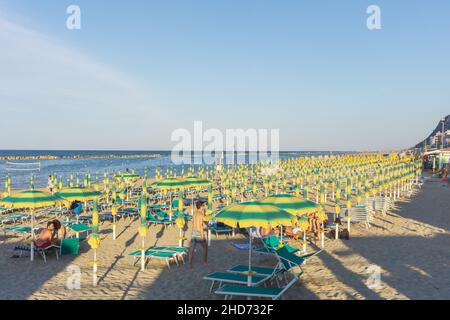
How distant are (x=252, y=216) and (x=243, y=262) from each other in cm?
297

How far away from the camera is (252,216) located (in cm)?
618

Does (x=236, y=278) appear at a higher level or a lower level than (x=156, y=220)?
higher

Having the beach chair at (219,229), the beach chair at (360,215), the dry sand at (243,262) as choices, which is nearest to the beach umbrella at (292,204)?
the dry sand at (243,262)

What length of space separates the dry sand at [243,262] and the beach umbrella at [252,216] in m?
1.40

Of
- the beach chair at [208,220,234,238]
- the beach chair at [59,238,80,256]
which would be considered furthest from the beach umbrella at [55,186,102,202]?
the beach chair at [208,220,234,238]

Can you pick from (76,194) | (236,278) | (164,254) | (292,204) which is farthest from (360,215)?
(76,194)

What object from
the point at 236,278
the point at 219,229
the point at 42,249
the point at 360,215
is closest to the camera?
the point at 236,278

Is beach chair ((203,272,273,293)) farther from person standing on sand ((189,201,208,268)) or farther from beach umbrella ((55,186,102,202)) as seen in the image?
beach umbrella ((55,186,102,202))

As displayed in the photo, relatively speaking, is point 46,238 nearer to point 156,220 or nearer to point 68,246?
point 68,246

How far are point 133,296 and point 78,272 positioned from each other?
81.0 inches

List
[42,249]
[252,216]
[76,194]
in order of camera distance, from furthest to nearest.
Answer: [76,194], [42,249], [252,216]

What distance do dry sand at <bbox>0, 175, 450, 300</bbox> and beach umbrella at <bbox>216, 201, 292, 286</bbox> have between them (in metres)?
1.40

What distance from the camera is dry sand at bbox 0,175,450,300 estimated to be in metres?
6.57
